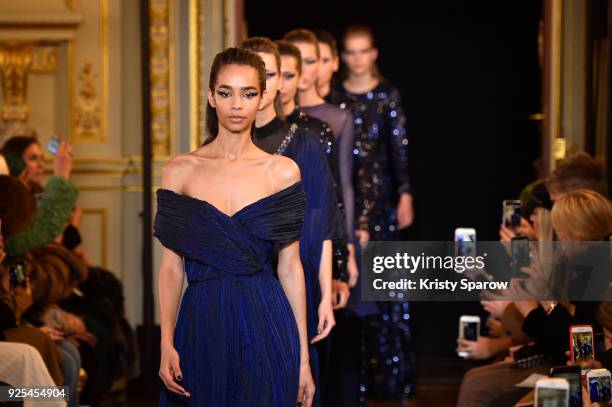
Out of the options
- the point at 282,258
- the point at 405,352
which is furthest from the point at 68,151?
the point at 282,258

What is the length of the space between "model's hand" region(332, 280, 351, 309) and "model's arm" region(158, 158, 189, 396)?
1495mm

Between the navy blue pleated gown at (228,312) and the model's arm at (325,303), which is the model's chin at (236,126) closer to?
the navy blue pleated gown at (228,312)

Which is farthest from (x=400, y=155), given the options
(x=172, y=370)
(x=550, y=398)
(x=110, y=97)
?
(x=172, y=370)

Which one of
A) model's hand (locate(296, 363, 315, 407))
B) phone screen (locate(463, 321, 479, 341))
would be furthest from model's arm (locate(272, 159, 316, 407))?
phone screen (locate(463, 321, 479, 341))

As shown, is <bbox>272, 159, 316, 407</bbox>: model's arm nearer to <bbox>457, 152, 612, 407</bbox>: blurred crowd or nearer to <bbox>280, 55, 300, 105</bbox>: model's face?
<bbox>457, 152, 612, 407</bbox>: blurred crowd

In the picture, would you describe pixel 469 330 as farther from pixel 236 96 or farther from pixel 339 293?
pixel 236 96

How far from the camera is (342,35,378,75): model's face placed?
671cm

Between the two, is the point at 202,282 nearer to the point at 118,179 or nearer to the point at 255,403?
the point at 255,403

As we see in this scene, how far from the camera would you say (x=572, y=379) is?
3703mm

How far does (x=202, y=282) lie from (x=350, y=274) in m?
1.80

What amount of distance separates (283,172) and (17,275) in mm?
1943

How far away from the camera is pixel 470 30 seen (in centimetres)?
799

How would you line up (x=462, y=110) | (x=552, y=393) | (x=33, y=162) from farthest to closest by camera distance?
(x=462, y=110) < (x=33, y=162) < (x=552, y=393)

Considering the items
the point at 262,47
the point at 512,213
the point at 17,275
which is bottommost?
the point at 17,275
